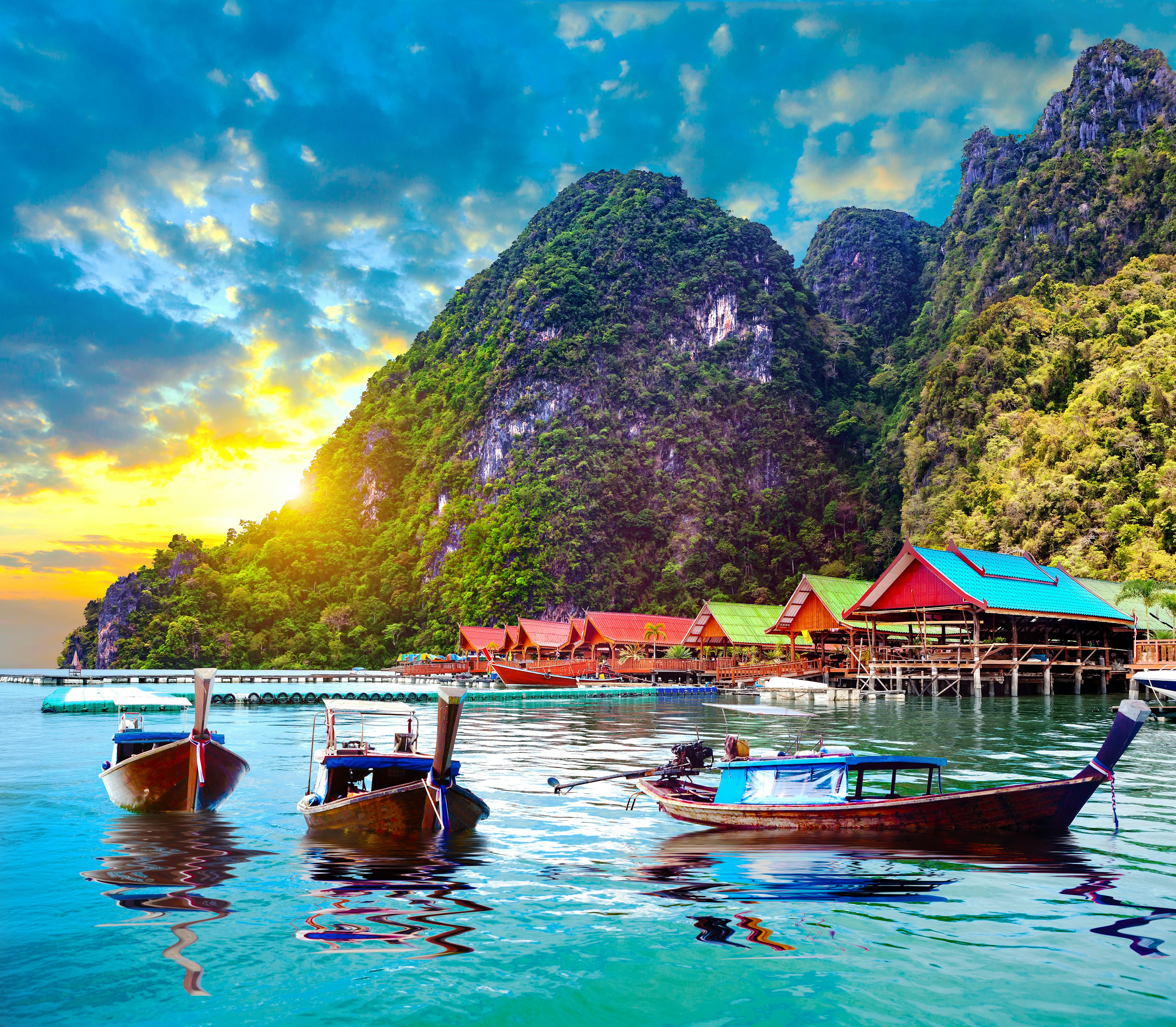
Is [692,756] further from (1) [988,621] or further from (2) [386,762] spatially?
(1) [988,621]

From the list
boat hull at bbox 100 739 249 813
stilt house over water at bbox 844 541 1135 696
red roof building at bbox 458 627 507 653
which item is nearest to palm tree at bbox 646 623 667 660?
red roof building at bbox 458 627 507 653

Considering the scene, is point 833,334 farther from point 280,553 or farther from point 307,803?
point 307,803

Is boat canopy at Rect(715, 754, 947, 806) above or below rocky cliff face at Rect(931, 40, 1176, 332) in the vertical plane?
below

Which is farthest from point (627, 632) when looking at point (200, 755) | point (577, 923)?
point (577, 923)

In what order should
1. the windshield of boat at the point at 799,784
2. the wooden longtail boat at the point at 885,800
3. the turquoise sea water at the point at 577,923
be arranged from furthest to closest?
the windshield of boat at the point at 799,784 < the wooden longtail boat at the point at 885,800 < the turquoise sea water at the point at 577,923

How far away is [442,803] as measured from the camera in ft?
39.4

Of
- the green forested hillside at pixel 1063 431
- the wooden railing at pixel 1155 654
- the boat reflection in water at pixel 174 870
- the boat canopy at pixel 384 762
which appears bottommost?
the boat reflection in water at pixel 174 870

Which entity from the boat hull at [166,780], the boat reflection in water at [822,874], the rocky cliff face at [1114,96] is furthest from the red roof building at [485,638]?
the rocky cliff face at [1114,96]

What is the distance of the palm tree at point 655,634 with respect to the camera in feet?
240

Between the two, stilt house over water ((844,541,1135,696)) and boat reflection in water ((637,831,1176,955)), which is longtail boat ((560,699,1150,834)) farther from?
stilt house over water ((844,541,1135,696))

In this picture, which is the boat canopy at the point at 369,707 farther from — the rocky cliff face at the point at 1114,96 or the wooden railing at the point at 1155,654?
the rocky cliff face at the point at 1114,96

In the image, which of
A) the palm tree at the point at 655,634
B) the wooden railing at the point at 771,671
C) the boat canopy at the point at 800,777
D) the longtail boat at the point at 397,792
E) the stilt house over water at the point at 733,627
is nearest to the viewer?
the longtail boat at the point at 397,792

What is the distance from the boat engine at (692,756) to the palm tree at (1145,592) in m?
39.4

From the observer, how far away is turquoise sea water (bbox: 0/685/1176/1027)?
21.7ft
